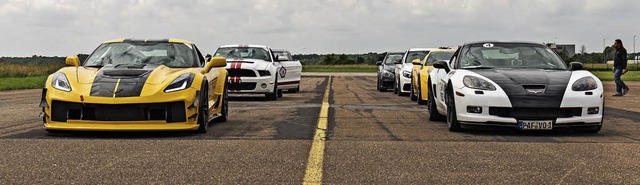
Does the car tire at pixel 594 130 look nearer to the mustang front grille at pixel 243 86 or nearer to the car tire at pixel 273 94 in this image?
the car tire at pixel 273 94

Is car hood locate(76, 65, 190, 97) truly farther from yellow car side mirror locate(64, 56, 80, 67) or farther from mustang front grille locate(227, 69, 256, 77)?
mustang front grille locate(227, 69, 256, 77)

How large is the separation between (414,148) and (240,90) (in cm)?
1047

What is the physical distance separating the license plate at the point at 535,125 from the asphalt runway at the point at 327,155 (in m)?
0.12

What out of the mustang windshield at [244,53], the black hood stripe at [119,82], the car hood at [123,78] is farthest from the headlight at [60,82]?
the mustang windshield at [244,53]

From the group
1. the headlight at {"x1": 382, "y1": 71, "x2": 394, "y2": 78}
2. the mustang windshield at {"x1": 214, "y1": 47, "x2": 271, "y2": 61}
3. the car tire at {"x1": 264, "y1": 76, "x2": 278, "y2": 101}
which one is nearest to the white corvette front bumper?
the car tire at {"x1": 264, "y1": 76, "x2": 278, "y2": 101}

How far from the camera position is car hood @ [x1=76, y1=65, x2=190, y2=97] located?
8.38 m

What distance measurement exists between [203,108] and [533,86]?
3.71 meters

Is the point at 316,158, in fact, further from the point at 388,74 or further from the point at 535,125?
the point at 388,74

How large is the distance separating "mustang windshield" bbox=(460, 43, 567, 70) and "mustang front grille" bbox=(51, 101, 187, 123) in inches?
152

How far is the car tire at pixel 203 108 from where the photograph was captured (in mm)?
8852

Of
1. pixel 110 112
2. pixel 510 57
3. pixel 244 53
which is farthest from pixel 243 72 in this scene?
pixel 110 112

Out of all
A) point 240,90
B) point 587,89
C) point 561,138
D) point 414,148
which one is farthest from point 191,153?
point 240,90

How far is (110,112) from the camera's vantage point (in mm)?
8297

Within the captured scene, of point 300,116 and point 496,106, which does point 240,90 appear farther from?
point 496,106
